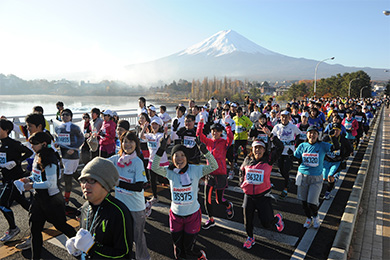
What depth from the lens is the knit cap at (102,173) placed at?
6.18 ft

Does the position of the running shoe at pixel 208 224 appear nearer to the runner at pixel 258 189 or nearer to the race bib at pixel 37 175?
the runner at pixel 258 189

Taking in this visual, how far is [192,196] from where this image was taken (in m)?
3.35

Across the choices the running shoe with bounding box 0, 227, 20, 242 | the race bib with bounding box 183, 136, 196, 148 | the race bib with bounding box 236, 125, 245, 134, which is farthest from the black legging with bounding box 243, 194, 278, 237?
the race bib with bounding box 236, 125, 245, 134

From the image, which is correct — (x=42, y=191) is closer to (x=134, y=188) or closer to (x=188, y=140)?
(x=134, y=188)

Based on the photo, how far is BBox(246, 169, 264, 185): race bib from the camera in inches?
155

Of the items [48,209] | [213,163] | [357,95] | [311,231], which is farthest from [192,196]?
[357,95]

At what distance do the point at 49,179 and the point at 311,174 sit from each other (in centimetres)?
402

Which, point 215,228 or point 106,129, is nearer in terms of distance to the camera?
point 215,228

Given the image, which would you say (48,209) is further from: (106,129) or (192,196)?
(106,129)

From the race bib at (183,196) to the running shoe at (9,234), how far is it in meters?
2.89

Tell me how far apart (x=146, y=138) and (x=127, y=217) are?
3771mm

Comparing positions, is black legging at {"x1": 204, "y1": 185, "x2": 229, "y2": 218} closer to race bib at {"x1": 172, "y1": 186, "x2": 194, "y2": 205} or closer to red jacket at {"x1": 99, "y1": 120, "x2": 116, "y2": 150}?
race bib at {"x1": 172, "y1": 186, "x2": 194, "y2": 205}

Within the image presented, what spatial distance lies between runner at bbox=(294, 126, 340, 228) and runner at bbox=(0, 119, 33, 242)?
15.1ft

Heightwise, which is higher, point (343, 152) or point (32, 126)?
point (32, 126)
